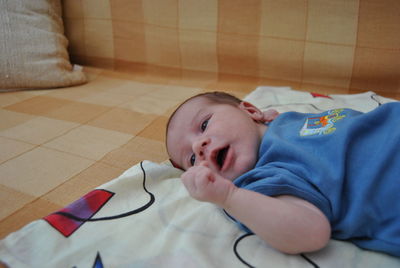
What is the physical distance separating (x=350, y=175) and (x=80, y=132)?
810 millimetres

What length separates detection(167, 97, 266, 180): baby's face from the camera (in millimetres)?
739

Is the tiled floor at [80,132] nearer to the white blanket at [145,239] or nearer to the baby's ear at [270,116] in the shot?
the white blanket at [145,239]

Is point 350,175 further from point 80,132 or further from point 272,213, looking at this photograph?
point 80,132

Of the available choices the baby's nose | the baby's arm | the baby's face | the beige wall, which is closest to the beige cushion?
the beige wall

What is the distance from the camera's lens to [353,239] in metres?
0.66

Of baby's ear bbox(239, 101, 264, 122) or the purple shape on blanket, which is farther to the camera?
baby's ear bbox(239, 101, 264, 122)

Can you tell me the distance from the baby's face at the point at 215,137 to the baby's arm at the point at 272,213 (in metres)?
0.10

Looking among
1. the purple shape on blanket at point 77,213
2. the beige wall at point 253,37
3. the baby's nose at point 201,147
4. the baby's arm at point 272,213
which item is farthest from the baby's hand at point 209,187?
the beige wall at point 253,37

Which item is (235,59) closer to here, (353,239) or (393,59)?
A: (393,59)

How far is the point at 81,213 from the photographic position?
0.70 m

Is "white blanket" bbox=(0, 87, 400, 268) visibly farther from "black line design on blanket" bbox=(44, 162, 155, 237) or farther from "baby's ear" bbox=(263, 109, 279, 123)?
"baby's ear" bbox=(263, 109, 279, 123)

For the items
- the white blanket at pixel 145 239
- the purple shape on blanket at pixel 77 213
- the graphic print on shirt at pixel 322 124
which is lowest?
the white blanket at pixel 145 239

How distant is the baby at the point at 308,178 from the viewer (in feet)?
1.94

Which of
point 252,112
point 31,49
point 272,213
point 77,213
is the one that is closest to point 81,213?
point 77,213
